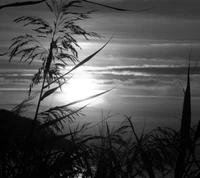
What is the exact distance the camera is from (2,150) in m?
1.55

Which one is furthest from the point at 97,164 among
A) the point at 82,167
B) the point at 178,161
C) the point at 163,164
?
the point at 178,161

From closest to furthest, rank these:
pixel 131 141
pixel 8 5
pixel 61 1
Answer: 1. pixel 8 5
2. pixel 61 1
3. pixel 131 141

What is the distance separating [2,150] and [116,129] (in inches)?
82.2

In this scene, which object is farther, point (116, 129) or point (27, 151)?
point (116, 129)

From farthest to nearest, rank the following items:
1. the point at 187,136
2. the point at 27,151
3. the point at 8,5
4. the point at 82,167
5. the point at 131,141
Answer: the point at 131,141 → the point at 82,167 → the point at 27,151 → the point at 187,136 → the point at 8,5

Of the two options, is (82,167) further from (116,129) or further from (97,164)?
(116,129)

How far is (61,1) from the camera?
8.45ft

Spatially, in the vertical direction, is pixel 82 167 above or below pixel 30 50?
below

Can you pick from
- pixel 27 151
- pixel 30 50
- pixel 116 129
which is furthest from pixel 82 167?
pixel 116 129

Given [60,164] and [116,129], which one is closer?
[60,164]

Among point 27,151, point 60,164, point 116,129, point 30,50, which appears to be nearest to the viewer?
point 60,164

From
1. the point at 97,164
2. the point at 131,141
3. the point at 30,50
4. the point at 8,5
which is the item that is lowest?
the point at 131,141

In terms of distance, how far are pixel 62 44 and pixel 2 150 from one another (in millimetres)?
1230

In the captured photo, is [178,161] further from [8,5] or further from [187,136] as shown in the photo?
[8,5]
